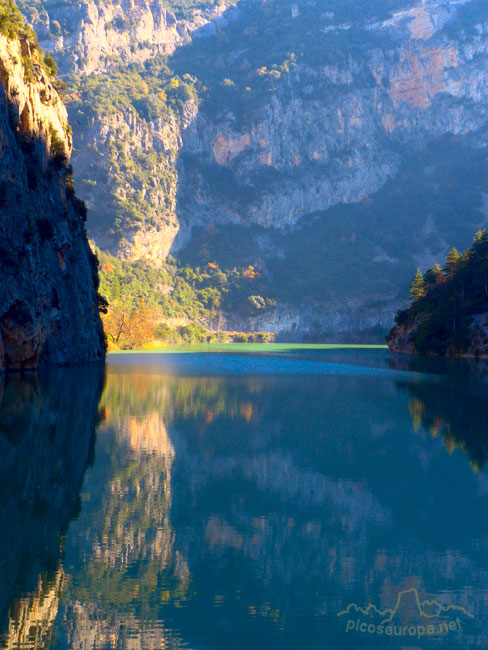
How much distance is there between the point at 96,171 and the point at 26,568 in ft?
653

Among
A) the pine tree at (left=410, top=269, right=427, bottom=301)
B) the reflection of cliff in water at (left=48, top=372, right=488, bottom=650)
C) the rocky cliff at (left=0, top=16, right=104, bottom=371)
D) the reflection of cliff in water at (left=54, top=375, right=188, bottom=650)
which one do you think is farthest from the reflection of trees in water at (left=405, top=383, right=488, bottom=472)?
the pine tree at (left=410, top=269, right=427, bottom=301)

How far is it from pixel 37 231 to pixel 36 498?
33888 mm

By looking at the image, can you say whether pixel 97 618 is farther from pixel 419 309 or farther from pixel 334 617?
pixel 419 309

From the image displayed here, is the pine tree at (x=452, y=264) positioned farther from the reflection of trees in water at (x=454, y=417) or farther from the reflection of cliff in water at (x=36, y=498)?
the reflection of cliff in water at (x=36, y=498)

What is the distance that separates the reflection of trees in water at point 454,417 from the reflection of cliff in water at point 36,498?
775 cm

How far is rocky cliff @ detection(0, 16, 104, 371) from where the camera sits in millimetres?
37750

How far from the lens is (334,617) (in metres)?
7.10

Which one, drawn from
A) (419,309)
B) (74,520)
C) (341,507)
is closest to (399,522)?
(341,507)

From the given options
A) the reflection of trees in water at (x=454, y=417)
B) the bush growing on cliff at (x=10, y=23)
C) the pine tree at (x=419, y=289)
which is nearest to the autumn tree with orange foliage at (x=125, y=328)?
the pine tree at (x=419, y=289)

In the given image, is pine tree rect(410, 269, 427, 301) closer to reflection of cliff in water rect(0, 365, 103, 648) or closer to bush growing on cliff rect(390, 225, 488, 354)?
bush growing on cliff rect(390, 225, 488, 354)

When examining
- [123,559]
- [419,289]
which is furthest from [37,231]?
[419,289]

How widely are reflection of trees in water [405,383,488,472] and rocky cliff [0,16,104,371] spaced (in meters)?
20.1

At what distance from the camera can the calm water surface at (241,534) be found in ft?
22.8

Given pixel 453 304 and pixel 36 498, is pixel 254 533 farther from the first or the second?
pixel 453 304
